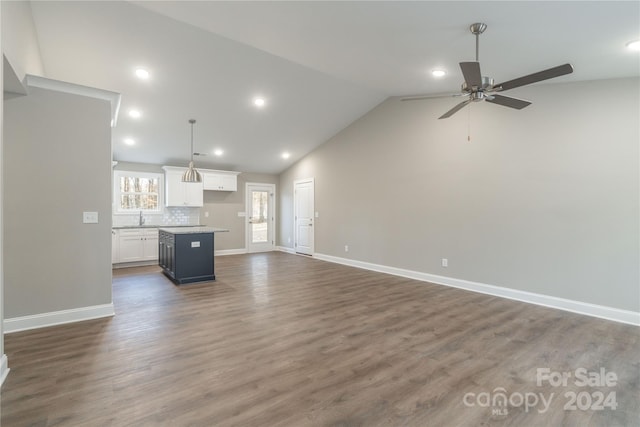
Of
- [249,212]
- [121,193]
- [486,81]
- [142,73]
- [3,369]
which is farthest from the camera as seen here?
[249,212]

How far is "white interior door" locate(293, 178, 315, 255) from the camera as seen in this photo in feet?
27.4

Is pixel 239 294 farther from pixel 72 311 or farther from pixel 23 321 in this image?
pixel 23 321

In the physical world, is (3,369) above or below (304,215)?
below

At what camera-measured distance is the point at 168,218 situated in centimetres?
780

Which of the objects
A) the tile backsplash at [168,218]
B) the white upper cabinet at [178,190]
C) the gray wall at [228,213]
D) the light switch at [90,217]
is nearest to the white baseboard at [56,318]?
the light switch at [90,217]

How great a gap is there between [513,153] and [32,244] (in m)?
6.10

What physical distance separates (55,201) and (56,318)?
1284 mm

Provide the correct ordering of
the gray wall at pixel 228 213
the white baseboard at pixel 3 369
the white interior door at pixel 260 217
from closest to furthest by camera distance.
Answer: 1. the white baseboard at pixel 3 369
2. the gray wall at pixel 228 213
3. the white interior door at pixel 260 217

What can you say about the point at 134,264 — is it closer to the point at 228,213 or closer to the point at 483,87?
the point at 228,213

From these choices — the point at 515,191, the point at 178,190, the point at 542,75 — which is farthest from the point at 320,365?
the point at 178,190

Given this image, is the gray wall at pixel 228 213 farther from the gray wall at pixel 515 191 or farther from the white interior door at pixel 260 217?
the gray wall at pixel 515 191

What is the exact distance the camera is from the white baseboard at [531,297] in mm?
3594

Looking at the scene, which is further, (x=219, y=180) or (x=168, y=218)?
(x=219, y=180)

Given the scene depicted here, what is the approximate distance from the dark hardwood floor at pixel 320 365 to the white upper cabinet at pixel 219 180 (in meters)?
4.35
